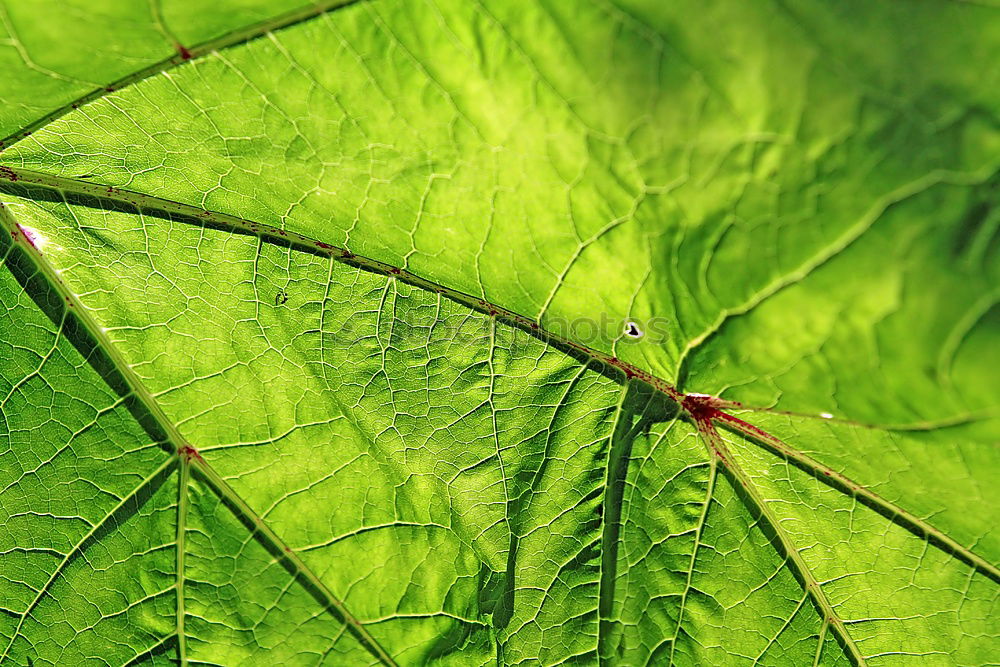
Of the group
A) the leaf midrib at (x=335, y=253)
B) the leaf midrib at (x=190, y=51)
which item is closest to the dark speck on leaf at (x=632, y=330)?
the leaf midrib at (x=335, y=253)

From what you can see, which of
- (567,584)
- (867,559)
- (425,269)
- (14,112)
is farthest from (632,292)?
(14,112)

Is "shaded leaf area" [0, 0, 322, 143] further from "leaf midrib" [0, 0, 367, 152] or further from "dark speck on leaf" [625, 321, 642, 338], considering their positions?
"dark speck on leaf" [625, 321, 642, 338]

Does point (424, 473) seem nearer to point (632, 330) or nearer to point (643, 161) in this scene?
point (632, 330)

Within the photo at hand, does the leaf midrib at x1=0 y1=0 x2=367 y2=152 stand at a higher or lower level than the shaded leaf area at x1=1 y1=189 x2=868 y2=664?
higher

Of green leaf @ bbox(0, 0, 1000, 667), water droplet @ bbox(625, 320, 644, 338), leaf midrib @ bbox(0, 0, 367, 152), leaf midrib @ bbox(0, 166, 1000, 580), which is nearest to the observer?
green leaf @ bbox(0, 0, 1000, 667)

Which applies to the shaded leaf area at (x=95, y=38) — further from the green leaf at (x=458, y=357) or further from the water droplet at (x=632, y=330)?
the water droplet at (x=632, y=330)

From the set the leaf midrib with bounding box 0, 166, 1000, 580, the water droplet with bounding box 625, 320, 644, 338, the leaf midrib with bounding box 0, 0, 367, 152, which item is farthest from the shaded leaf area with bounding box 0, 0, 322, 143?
the water droplet with bounding box 625, 320, 644, 338

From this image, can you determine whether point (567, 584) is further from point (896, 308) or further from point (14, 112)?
point (14, 112)

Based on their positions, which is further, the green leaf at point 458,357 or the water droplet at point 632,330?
the water droplet at point 632,330

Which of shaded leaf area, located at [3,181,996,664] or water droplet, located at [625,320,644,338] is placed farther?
shaded leaf area, located at [3,181,996,664]
